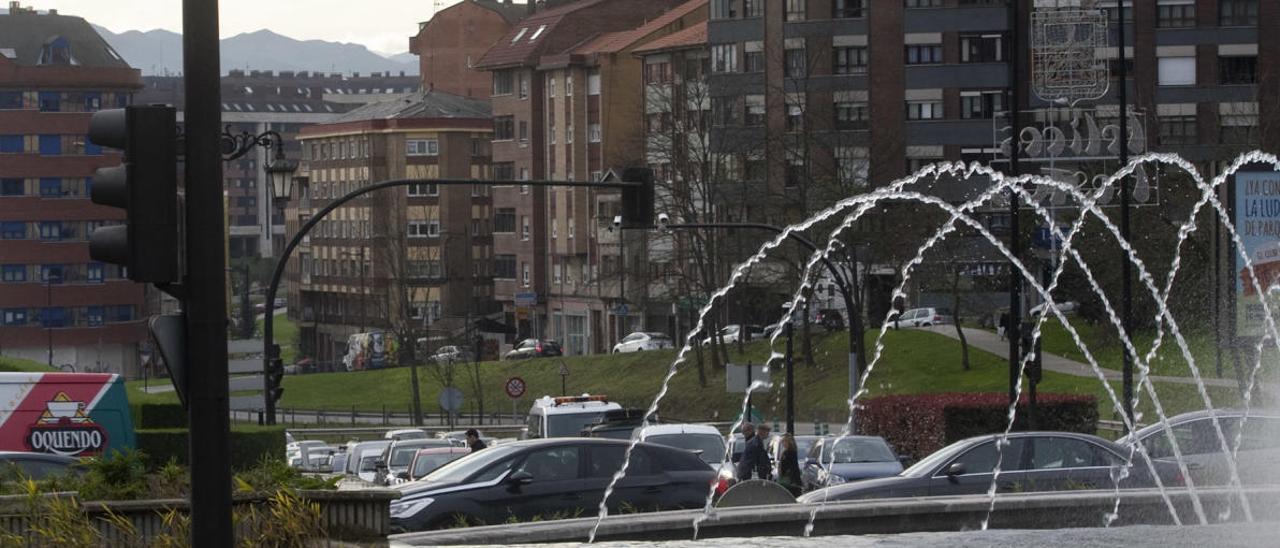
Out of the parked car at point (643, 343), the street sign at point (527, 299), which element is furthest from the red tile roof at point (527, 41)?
the parked car at point (643, 343)

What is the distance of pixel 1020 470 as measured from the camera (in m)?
20.1

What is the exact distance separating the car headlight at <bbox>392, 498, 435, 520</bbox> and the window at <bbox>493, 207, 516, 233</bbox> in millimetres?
92343

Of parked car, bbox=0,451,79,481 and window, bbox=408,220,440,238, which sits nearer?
parked car, bbox=0,451,79,481

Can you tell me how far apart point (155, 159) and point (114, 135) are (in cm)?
25

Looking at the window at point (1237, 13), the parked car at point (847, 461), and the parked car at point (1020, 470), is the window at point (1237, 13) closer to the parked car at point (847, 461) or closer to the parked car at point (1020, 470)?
the parked car at point (847, 461)

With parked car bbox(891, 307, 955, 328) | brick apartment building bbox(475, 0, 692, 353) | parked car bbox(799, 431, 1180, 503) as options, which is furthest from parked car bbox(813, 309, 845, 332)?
parked car bbox(799, 431, 1180, 503)

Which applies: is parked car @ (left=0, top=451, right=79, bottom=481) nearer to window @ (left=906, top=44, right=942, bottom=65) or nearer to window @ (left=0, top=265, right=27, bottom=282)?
window @ (left=906, top=44, right=942, bottom=65)

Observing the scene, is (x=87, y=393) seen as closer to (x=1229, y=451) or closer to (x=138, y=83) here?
(x=1229, y=451)

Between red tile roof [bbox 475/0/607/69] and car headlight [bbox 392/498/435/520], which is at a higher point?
red tile roof [bbox 475/0/607/69]

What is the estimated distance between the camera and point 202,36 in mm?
8258

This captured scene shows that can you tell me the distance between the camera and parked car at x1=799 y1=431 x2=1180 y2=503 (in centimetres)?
1934

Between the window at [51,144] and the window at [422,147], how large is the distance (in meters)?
21.9

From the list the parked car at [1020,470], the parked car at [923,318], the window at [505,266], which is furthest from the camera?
the window at [505,266]

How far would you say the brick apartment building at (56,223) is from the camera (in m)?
111
